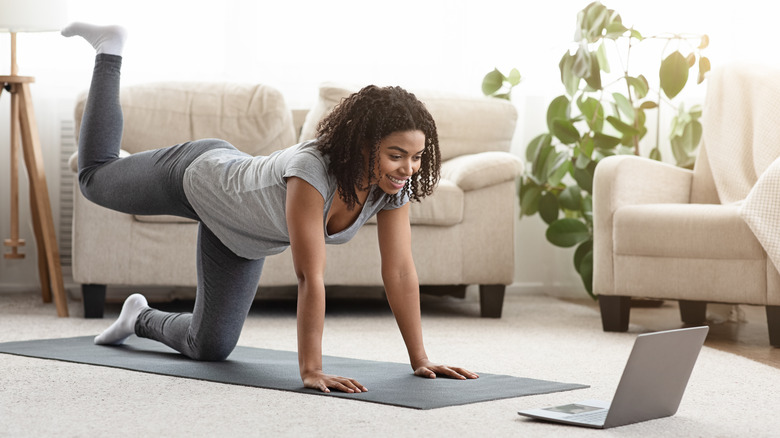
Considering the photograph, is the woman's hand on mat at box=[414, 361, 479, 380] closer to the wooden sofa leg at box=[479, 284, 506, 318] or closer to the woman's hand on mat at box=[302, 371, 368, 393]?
the woman's hand on mat at box=[302, 371, 368, 393]

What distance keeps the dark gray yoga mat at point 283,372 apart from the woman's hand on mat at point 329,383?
13mm

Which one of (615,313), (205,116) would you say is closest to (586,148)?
(615,313)

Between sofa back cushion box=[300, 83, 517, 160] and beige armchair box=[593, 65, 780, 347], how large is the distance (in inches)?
30.1

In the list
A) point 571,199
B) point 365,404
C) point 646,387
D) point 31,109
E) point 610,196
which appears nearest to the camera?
point 646,387

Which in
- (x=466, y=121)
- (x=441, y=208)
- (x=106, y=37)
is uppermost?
(x=106, y=37)

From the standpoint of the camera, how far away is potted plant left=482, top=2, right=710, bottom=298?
3.54m

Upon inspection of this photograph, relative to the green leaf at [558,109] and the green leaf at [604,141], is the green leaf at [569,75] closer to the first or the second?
the green leaf at [558,109]

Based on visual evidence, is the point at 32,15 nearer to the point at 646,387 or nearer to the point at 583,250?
the point at 583,250

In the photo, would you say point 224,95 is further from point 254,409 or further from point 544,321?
point 254,409

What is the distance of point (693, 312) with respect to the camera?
3180 millimetres

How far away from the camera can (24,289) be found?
3.89 metres

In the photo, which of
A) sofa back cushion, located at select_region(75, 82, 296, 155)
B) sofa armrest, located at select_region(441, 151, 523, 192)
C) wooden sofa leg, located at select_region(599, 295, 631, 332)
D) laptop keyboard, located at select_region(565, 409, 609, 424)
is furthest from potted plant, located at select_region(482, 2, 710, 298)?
laptop keyboard, located at select_region(565, 409, 609, 424)

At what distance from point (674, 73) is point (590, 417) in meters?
2.26

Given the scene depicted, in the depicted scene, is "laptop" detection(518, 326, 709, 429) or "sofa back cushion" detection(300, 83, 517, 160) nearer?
"laptop" detection(518, 326, 709, 429)
